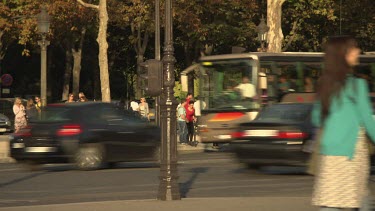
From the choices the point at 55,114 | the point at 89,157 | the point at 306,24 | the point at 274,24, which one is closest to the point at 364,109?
the point at 89,157

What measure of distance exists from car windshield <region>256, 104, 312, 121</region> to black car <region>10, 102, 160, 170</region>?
3208 mm

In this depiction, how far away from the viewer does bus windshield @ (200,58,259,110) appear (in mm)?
30194

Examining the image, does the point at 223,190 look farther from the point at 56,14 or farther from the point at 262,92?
the point at 56,14

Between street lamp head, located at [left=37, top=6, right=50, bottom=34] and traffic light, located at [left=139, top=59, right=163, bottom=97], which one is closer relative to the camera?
traffic light, located at [left=139, top=59, right=163, bottom=97]

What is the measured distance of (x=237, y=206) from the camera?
1345cm

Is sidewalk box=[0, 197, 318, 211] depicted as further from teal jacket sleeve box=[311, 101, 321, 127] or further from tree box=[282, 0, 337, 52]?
tree box=[282, 0, 337, 52]

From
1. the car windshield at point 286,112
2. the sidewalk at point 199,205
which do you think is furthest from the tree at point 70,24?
the sidewalk at point 199,205

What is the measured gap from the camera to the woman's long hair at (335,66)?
A: 7707 mm

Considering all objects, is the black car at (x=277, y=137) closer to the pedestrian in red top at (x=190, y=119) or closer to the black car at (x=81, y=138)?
the black car at (x=81, y=138)

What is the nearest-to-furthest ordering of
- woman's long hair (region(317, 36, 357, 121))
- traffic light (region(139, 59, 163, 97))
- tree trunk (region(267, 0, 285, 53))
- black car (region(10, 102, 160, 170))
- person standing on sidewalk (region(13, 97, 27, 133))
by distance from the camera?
1. woman's long hair (region(317, 36, 357, 121))
2. traffic light (region(139, 59, 163, 97))
3. black car (region(10, 102, 160, 170))
4. person standing on sidewalk (region(13, 97, 27, 133))
5. tree trunk (region(267, 0, 285, 53))

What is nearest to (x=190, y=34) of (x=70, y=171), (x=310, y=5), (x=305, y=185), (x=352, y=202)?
(x=310, y=5)

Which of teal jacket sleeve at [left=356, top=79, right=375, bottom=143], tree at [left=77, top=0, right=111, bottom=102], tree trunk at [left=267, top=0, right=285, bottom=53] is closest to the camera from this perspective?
teal jacket sleeve at [left=356, top=79, right=375, bottom=143]

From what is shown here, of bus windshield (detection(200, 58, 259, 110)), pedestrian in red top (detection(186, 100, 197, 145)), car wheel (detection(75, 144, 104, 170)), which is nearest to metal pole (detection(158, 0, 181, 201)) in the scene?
car wheel (detection(75, 144, 104, 170))

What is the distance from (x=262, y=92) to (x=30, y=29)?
21618 mm
